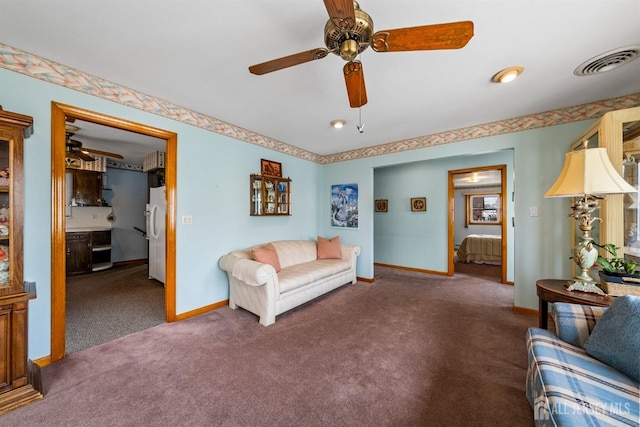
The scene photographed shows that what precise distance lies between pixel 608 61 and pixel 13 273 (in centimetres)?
454

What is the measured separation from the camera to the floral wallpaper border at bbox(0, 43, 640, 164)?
1.88 meters

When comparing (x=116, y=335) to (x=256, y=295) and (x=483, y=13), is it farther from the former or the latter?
(x=483, y=13)

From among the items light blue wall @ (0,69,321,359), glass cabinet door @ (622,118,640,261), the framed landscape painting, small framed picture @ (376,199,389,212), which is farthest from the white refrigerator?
glass cabinet door @ (622,118,640,261)

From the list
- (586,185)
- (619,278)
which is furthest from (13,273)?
(619,278)

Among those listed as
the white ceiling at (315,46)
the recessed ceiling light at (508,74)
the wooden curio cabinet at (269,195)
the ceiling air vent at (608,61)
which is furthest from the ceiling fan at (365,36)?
the wooden curio cabinet at (269,195)

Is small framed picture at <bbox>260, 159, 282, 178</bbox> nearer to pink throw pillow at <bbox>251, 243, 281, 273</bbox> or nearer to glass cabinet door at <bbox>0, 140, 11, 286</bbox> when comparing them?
pink throw pillow at <bbox>251, 243, 281, 273</bbox>

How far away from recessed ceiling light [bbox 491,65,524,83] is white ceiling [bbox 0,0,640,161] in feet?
0.22

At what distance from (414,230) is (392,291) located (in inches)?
73.5

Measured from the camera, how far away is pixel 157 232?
4125 mm

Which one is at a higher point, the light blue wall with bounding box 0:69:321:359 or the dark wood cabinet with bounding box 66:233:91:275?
the light blue wall with bounding box 0:69:321:359

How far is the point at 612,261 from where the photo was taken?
6.02 ft

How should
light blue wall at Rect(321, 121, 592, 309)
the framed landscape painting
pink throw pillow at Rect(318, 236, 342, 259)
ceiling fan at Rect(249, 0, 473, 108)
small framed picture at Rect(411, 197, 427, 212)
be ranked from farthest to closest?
small framed picture at Rect(411, 197, 427, 212), the framed landscape painting, pink throw pillow at Rect(318, 236, 342, 259), light blue wall at Rect(321, 121, 592, 309), ceiling fan at Rect(249, 0, 473, 108)

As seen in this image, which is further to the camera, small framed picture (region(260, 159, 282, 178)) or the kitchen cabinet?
the kitchen cabinet

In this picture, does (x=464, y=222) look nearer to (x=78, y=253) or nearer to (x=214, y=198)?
(x=214, y=198)
